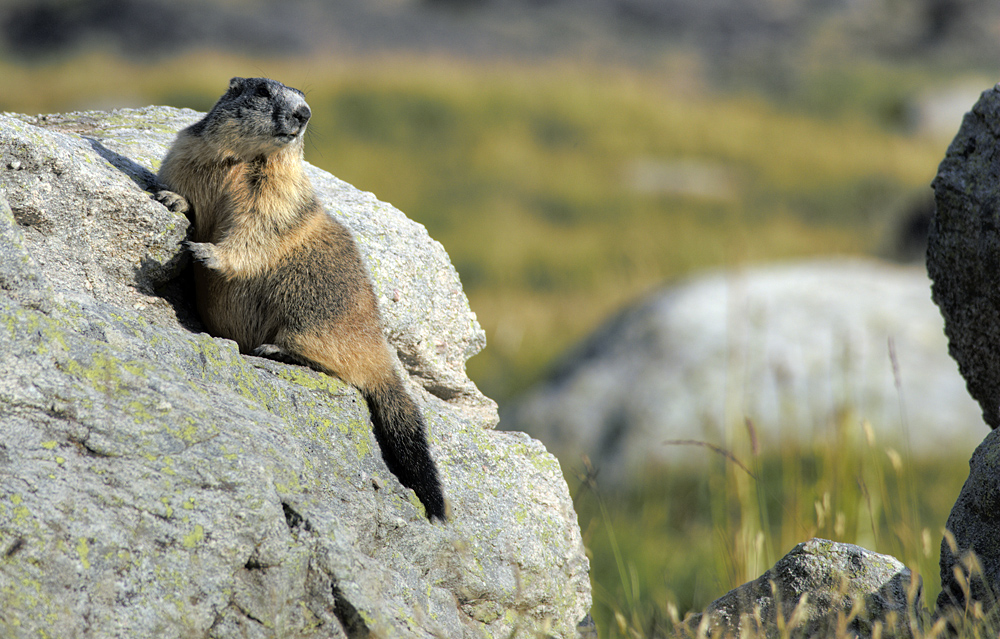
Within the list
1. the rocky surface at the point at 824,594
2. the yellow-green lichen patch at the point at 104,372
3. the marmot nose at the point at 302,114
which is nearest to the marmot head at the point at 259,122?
the marmot nose at the point at 302,114

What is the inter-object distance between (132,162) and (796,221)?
2024 cm

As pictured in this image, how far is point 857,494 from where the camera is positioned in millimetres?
5039

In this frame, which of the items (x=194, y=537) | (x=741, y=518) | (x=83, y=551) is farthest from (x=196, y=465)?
(x=741, y=518)

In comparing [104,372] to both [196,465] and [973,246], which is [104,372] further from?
[973,246]

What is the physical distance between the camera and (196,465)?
2.48 m

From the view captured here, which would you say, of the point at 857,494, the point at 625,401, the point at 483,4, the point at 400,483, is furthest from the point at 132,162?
A: the point at 483,4

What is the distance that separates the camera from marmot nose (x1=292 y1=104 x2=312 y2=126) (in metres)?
3.44

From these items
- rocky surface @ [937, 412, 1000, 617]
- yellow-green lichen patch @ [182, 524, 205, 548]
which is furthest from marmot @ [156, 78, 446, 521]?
rocky surface @ [937, 412, 1000, 617]

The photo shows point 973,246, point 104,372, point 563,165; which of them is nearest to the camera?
point 104,372

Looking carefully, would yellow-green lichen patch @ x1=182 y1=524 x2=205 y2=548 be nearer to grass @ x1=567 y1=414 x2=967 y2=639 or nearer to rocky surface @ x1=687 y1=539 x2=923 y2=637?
grass @ x1=567 y1=414 x2=967 y2=639

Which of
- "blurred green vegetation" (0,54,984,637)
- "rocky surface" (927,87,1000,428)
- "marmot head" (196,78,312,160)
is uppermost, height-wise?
"rocky surface" (927,87,1000,428)

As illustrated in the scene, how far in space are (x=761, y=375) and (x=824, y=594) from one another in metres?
6.01

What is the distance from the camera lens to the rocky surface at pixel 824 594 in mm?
3086

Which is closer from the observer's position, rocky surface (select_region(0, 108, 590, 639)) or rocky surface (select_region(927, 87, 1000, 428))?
rocky surface (select_region(0, 108, 590, 639))
